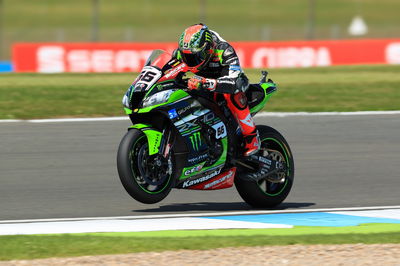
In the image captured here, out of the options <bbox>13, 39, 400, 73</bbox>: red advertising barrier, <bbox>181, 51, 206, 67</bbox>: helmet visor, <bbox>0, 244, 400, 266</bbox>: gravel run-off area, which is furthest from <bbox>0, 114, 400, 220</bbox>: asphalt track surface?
<bbox>13, 39, 400, 73</bbox>: red advertising barrier

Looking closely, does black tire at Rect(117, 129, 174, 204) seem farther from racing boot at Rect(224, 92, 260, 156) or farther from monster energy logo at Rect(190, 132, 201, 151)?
racing boot at Rect(224, 92, 260, 156)

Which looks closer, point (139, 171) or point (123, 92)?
point (139, 171)

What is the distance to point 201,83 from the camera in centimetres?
770

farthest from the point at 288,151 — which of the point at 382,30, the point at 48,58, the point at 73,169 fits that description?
the point at 382,30

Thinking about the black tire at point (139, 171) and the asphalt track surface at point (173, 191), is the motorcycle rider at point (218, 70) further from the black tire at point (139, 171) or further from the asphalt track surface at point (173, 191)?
the asphalt track surface at point (173, 191)

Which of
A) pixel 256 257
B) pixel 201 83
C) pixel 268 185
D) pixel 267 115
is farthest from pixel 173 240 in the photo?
pixel 267 115

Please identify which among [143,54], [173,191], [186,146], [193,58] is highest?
[143,54]

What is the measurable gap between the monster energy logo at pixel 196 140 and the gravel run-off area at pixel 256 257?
183cm

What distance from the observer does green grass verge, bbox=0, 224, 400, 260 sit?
246 inches

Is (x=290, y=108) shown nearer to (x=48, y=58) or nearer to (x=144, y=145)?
(x=144, y=145)

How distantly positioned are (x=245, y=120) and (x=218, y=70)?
549mm

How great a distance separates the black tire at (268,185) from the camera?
8.38 meters

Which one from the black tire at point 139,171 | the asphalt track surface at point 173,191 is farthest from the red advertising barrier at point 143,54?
the black tire at point 139,171

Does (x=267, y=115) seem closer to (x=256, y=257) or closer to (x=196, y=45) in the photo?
(x=196, y=45)
